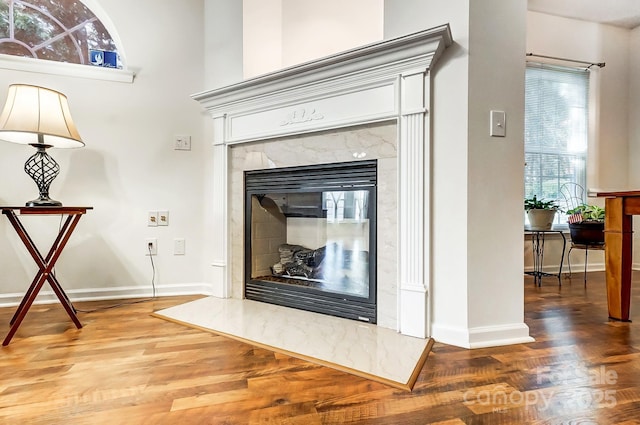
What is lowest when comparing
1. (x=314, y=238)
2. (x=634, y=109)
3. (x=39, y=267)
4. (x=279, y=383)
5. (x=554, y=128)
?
(x=279, y=383)

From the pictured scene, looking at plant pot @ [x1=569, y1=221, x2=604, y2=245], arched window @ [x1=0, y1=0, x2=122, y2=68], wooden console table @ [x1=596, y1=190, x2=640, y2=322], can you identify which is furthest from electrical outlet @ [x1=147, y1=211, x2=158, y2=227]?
plant pot @ [x1=569, y1=221, x2=604, y2=245]

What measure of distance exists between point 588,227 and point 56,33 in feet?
14.8

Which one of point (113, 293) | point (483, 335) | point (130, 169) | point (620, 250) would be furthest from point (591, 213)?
point (113, 293)

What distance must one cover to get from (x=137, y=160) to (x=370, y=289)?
1.92 metres

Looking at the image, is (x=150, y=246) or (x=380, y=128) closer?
(x=380, y=128)

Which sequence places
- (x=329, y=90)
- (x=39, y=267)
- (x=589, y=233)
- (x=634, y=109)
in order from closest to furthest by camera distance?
1. (x=39, y=267)
2. (x=329, y=90)
3. (x=589, y=233)
4. (x=634, y=109)

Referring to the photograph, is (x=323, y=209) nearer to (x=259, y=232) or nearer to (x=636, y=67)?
(x=259, y=232)

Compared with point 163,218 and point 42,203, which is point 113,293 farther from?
point 42,203

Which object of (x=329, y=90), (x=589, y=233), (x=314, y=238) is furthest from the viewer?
(x=589, y=233)

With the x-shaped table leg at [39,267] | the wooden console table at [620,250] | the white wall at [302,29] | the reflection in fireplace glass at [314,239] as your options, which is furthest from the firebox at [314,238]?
the wooden console table at [620,250]

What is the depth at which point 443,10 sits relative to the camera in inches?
68.6

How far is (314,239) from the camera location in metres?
2.46

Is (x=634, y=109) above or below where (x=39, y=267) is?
above

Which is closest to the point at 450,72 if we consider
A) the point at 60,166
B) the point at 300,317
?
the point at 300,317
